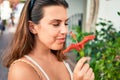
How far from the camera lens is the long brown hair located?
66.6 inches

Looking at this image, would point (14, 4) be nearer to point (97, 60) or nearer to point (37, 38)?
point (97, 60)

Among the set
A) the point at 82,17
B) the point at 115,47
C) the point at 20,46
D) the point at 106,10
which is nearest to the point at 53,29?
the point at 20,46

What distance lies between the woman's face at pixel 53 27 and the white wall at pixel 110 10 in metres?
3.97

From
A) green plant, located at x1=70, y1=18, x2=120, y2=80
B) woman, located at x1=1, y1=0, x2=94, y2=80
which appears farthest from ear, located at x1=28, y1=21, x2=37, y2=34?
green plant, located at x1=70, y1=18, x2=120, y2=80

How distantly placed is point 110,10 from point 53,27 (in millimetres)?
4588

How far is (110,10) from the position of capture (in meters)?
6.10

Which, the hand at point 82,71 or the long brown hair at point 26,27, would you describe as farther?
the long brown hair at point 26,27

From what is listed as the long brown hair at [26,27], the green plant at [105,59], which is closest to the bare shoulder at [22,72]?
the long brown hair at [26,27]

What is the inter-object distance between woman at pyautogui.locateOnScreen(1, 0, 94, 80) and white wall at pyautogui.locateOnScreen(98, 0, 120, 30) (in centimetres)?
391

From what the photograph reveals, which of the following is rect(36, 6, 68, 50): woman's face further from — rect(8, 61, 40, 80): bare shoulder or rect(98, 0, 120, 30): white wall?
rect(98, 0, 120, 30): white wall

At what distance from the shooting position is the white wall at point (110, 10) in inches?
227

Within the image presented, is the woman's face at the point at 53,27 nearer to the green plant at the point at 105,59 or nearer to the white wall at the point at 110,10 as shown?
the green plant at the point at 105,59

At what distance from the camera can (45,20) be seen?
1.65 meters

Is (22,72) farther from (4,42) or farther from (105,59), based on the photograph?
(4,42)
